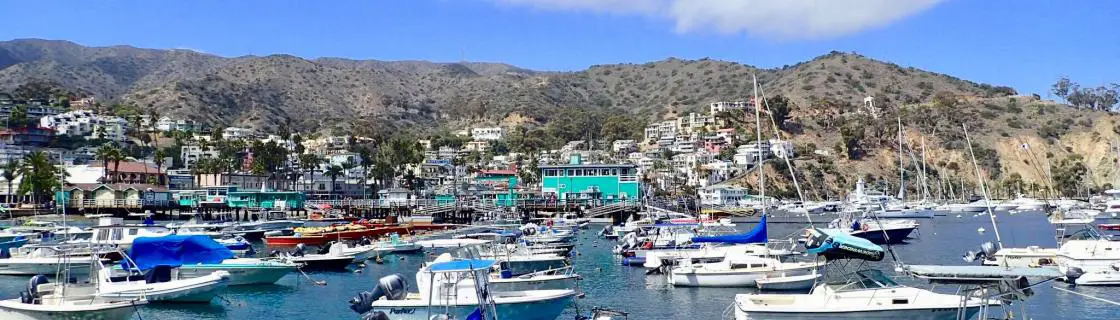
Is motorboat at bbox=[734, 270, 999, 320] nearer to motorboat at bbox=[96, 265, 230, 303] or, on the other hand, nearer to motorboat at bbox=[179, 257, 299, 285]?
motorboat at bbox=[96, 265, 230, 303]

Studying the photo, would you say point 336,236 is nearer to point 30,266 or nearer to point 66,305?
point 30,266

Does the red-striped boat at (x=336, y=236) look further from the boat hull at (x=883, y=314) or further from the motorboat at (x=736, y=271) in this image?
the boat hull at (x=883, y=314)

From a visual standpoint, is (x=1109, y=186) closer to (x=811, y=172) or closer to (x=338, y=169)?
(x=811, y=172)

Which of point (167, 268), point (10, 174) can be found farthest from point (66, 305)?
point (10, 174)

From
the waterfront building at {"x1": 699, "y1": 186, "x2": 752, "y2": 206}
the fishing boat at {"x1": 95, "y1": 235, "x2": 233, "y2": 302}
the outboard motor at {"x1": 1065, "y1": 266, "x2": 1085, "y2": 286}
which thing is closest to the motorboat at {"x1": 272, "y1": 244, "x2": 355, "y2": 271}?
the fishing boat at {"x1": 95, "y1": 235, "x2": 233, "y2": 302}

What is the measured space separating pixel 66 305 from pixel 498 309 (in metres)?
13.0

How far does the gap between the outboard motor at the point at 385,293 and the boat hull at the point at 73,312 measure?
6.71 meters

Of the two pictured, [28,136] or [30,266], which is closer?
[30,266]

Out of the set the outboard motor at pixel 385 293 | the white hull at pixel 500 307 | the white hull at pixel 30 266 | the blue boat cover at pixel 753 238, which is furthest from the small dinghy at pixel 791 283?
the white hull at pixel 30 266

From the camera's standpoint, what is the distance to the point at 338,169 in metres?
155

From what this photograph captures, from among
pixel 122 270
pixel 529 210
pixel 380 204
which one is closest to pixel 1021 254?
pixel 122 270

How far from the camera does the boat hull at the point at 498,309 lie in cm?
2833

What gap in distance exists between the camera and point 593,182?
418 ft

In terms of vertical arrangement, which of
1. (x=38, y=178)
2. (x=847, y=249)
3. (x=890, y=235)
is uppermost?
(x=38, y=178)
